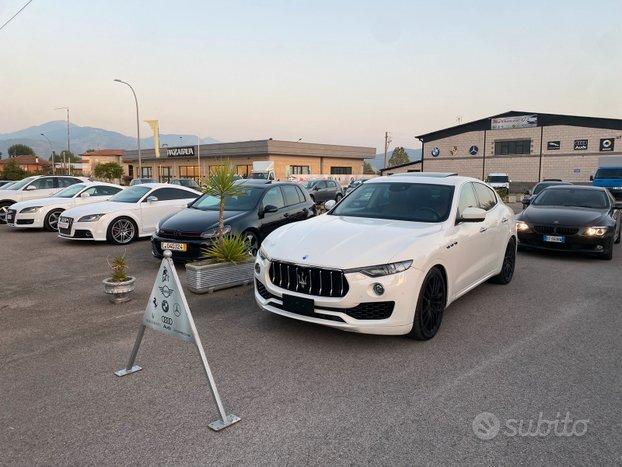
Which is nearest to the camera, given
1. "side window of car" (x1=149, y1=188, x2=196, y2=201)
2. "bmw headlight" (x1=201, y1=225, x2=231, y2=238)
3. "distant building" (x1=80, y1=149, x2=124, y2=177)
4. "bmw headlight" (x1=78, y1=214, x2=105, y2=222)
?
"bmw headlight" (x1=201, y1=225, x2=231, y2=238)

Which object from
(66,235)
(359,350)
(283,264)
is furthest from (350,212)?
(66,235)

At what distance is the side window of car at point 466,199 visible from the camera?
5.85 m

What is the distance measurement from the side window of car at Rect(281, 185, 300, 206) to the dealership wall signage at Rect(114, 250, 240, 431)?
610cm

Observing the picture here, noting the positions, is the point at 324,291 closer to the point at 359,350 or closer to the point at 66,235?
the point at 359,350

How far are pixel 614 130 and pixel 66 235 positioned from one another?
47.6 metres

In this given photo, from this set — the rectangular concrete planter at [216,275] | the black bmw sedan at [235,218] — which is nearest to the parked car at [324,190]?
the black bmw sedan at [235,218]

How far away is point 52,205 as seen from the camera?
1445cm

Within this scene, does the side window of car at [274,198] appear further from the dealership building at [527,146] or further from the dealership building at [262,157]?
the dealership building at [527,146]

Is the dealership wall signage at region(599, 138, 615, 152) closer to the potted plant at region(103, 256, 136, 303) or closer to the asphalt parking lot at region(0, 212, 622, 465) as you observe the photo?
the asphalt parking lot at region(0, 212, 622, 465)

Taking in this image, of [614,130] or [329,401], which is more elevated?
[614,130]

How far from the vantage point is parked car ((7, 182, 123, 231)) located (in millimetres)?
14055

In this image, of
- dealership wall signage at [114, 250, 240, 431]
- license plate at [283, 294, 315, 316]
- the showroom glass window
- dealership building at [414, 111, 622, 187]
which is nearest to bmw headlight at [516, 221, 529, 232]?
license plate at [283, 294, 315, 316]

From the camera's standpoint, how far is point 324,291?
4582 millimetres

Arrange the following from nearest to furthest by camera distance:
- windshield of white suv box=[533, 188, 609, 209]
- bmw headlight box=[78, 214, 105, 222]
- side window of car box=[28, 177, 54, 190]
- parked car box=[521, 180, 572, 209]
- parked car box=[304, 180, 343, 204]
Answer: windshield of white suv box=[533, 188, 609, 209]
bmw headlight box=[78, 214, 105, 222]
parked car box=[521, 180, 572, 209]
side window of car box=[28, 177, 54, 190]
parked car box=[304, 180, 343, 204]
